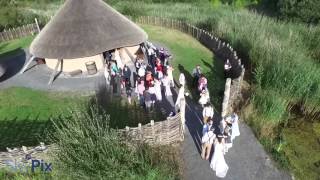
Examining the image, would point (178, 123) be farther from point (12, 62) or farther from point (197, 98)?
point (12, 62)

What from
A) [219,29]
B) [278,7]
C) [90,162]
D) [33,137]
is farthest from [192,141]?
[278,7]

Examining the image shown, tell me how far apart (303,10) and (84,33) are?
2875 cm

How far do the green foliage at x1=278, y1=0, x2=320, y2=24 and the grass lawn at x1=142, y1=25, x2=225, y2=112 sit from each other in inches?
769

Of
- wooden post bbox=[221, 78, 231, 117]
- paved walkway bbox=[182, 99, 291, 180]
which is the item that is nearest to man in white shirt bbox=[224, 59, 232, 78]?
wooden post bbox=[221, 78, 231, 117]

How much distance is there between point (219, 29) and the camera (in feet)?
79.3

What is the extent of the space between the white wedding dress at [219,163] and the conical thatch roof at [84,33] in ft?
28.6

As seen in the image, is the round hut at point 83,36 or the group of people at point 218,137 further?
the round hut at point 83,36

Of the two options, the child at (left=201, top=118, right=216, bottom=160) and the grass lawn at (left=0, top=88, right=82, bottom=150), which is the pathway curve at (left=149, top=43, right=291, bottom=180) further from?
the grass lawn at (left=0, top=88, right=82, bottom=150)

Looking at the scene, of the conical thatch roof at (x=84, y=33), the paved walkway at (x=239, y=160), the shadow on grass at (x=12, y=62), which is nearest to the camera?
the paved walkway at (x=239, y=160)

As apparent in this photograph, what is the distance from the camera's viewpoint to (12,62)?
72.3ft

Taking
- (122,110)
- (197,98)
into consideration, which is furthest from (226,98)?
(122,110)

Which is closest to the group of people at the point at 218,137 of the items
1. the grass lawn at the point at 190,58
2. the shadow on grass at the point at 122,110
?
the grass lawn at the point at 190,58

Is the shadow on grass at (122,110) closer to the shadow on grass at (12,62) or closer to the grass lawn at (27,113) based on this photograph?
the grass lawn at (27,113)

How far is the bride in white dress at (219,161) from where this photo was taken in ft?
39.0
